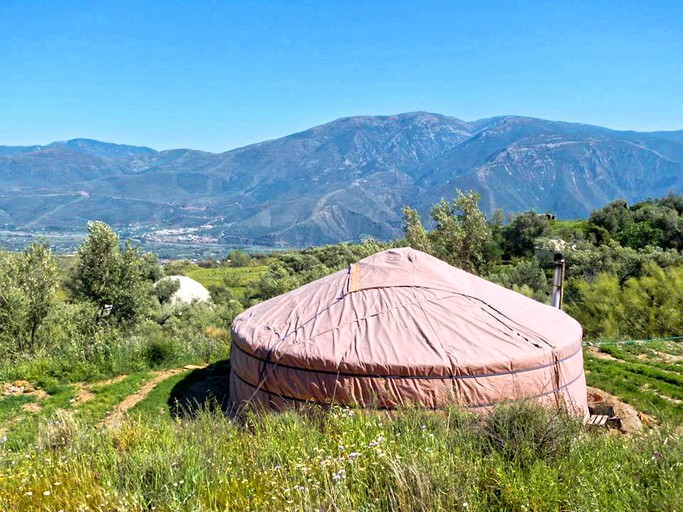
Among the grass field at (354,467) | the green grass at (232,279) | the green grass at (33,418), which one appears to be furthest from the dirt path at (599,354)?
the green grass at (232,279)

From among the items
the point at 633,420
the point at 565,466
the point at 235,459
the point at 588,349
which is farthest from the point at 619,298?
the point at 235,459

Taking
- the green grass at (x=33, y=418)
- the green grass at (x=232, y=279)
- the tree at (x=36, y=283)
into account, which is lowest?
the green grass at (x=232, y=279)

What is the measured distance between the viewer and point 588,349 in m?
10.2

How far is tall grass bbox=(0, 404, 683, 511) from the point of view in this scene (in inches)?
98.7

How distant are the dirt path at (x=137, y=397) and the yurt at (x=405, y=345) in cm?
159

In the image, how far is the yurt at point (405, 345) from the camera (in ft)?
18.1

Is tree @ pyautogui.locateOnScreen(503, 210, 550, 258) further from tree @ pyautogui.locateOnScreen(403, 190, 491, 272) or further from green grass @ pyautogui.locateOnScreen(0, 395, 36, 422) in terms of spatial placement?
green grass @ pyautogui.locateOnScreen(0, 395, 36, 422)

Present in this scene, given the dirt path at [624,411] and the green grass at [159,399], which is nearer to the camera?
the dirt path at [624,411]

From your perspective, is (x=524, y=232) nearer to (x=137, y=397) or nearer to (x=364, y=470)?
(x=137, y=397)

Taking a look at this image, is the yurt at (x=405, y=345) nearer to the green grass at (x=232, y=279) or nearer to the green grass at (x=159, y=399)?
the green grass at (x=159, y=399)

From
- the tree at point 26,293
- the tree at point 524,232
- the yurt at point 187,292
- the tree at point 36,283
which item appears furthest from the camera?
the tree at point 524,232

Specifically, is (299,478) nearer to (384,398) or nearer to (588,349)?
(384,398)

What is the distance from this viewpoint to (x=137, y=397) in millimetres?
7766

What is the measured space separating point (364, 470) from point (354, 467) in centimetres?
10
